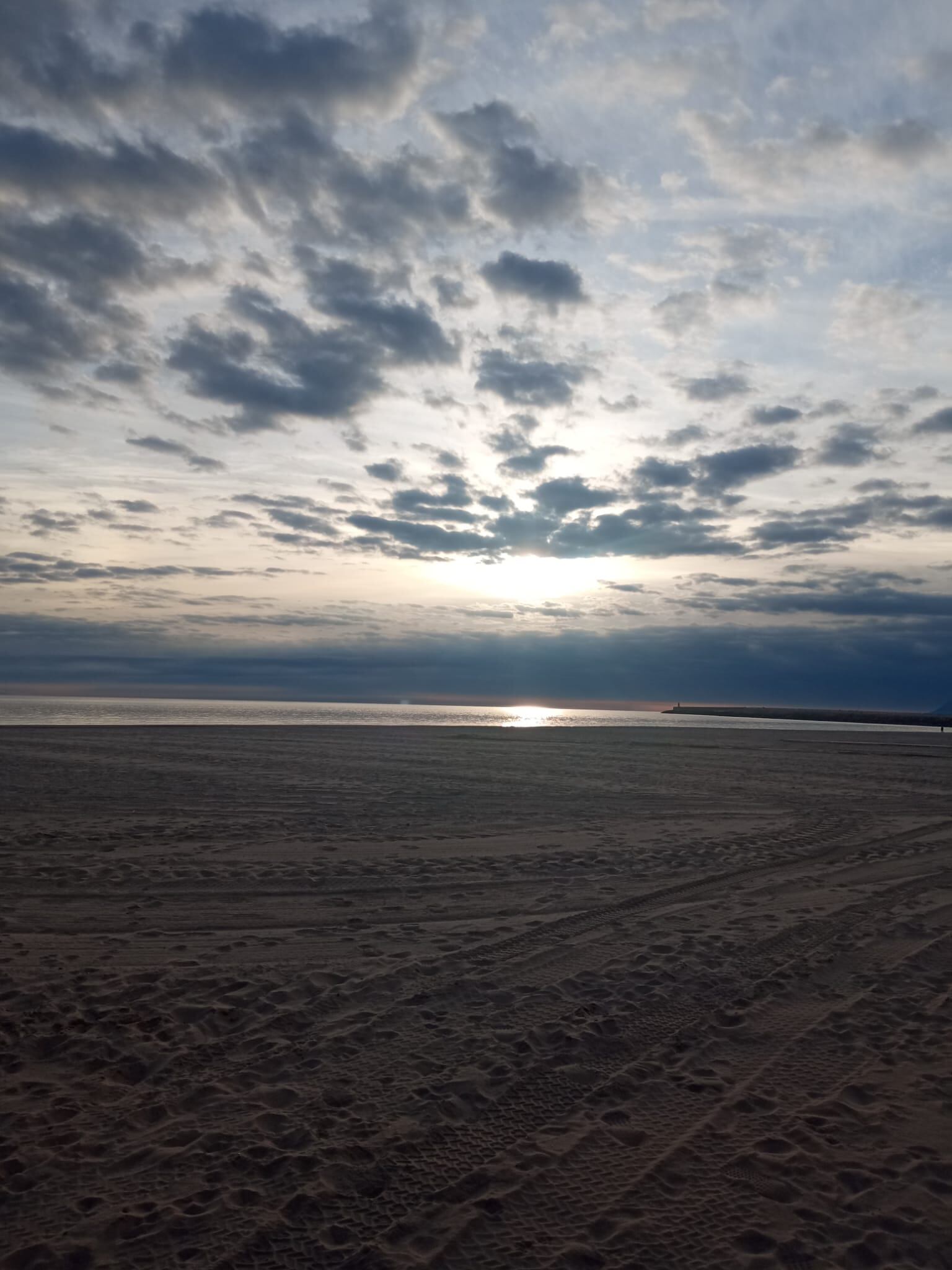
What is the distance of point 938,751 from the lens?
44.5 m

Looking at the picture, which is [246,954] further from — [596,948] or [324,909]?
[596,948]

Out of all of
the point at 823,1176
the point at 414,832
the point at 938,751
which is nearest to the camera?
the point at 823,1176

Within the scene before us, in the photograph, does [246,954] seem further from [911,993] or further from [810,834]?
[810,834]

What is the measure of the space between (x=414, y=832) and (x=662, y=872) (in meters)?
5.06

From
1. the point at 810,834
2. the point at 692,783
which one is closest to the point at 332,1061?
the point at 810,834

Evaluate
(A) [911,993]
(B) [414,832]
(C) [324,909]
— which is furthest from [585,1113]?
(B) [414,832]

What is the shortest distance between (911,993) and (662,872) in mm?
5034

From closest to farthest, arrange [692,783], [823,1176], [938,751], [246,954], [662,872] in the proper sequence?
[823,1176]
[246,954]
[662,872]
[692,783]
[938,751]

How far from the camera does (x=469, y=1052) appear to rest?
6.08 metres

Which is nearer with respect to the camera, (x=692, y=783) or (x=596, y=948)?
(x=596, y=948)

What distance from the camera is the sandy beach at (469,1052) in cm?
408

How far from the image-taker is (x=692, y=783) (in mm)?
24578

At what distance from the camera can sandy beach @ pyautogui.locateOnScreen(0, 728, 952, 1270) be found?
4078 millimetres

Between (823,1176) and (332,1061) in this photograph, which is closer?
(823,1176)
